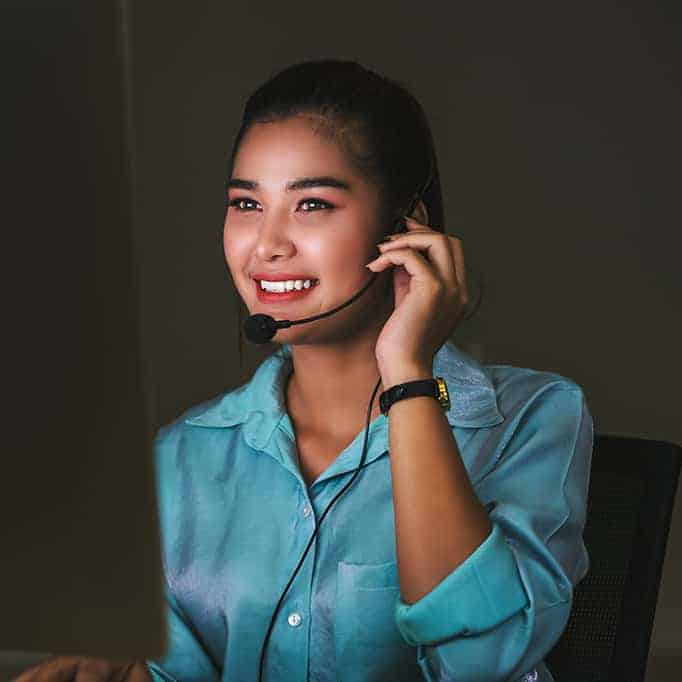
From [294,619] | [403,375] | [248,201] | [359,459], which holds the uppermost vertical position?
[248,201]

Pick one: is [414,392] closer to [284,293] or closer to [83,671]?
[284,293]

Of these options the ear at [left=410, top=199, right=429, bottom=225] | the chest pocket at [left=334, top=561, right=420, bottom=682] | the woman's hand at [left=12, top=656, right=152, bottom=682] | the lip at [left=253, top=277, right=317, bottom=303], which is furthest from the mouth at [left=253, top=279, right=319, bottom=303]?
the woman's hand at [left=12, top=656, right=152, bottom=682]

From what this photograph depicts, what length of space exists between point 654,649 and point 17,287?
39.7 inches

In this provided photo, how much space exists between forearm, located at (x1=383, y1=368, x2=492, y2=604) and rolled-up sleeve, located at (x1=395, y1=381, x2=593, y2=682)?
1cm

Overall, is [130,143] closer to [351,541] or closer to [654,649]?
[351,541]

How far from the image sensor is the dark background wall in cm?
112

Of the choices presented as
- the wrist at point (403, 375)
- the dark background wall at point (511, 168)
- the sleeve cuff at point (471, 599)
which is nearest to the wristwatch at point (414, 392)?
the wrist at point (403, 375)

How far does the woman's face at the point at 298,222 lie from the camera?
0.86 meters

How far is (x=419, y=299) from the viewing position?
80 centimetres

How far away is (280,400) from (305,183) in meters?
0.21

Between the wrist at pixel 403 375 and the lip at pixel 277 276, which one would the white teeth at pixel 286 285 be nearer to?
the lip at pixel 277 276

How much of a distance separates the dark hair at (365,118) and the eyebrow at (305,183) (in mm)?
23

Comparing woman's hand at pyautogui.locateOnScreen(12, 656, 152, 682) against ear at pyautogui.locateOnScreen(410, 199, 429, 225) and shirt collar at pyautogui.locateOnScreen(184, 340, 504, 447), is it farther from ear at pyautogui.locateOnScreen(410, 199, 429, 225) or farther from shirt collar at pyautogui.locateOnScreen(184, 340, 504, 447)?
ear at pyautogui.locateOnScreen(410, 199, 429, 225)

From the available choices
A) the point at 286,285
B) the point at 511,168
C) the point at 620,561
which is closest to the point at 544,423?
the point at 620,561
